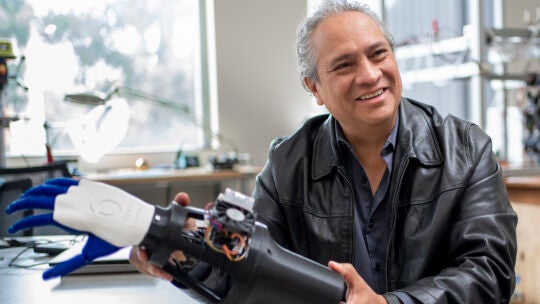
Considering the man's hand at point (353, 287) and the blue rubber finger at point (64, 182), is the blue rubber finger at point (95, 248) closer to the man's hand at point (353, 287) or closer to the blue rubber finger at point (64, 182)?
the blue rubber finger at point (64, 182)

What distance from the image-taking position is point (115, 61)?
4004 mm

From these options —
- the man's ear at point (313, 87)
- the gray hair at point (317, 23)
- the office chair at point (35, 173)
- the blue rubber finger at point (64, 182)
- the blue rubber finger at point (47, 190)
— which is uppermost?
the gray hair at point (317, 23)

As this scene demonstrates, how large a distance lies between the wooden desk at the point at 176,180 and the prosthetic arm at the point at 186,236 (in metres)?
2.11

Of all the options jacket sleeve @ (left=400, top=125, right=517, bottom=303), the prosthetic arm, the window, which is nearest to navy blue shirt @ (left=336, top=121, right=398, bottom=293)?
jacket sleeve @ (left=400, top=125, right=517, bottom=303)

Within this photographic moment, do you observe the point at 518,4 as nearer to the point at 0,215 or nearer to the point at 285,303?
the point at 0,215

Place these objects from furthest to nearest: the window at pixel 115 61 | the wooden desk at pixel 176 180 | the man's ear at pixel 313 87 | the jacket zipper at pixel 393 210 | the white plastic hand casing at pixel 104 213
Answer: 1. the window at pixel 115 61
2. the wooden desk at pixel 176 180
3. the man's ear at pixel 313 87
4. the jacket zipper at pixel 393 210
5. the white plastic hand casing at pixel 104 213

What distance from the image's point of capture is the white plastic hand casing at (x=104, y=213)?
2.45ft

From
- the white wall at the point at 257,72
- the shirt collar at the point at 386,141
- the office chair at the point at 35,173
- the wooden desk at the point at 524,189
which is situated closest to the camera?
the shirt collar at the point at 386,141

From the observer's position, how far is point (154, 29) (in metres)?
4.11

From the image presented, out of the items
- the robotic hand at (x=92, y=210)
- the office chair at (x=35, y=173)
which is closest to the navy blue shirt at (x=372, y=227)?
the robotic hand at (x=92, y=210)

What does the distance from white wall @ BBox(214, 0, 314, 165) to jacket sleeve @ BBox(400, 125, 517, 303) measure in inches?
117

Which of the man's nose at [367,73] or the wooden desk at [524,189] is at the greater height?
the man's nose at [367,73]

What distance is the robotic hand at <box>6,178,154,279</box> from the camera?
746 millimetres

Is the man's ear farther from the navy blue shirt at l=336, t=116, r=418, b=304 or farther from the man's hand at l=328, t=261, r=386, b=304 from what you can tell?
the man's hand at l=328, t=261, r=386, b=304
